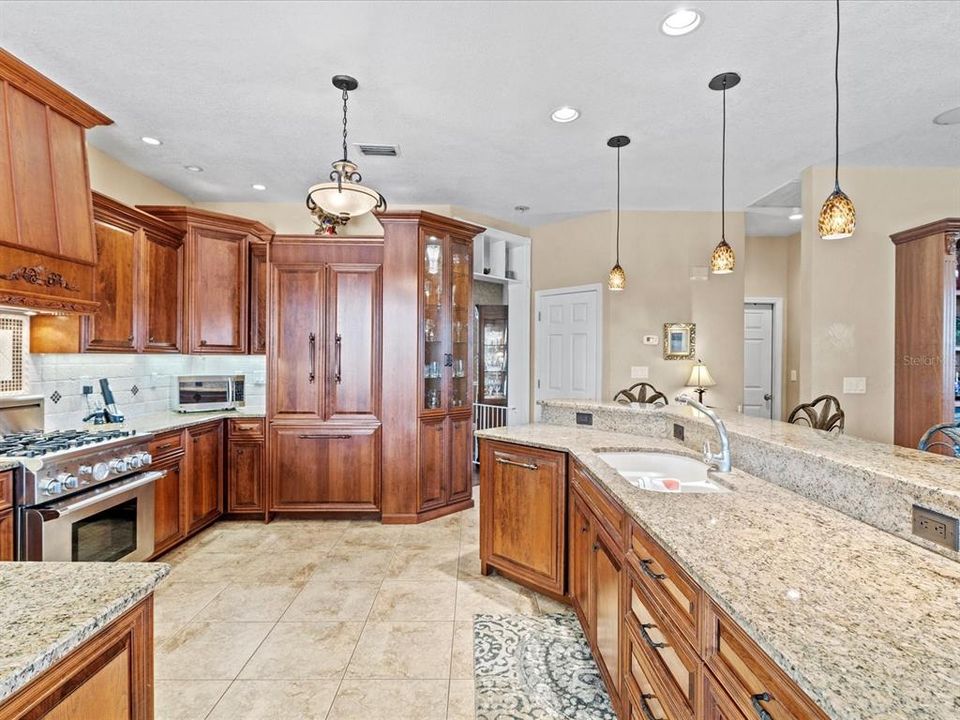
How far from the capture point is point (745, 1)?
1.99 meters

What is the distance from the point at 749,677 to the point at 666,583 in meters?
0.37

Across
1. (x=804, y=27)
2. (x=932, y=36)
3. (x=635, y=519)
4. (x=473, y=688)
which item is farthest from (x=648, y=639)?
(x=932, y=36)

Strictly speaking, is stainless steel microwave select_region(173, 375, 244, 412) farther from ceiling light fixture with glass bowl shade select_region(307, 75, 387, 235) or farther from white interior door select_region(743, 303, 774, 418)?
white interior door select_region(743, 303, 774, 418)

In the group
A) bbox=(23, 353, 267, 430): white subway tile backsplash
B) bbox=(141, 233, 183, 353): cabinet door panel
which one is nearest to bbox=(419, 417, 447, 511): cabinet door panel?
bbox=(23, 353, 267, 430): white subway tile backsplash

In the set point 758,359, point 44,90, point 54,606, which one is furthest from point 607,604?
point 758,359

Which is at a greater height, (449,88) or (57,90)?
(449,88)

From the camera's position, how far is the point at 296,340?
3828 mm

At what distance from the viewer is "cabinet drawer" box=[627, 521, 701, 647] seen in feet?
3.64

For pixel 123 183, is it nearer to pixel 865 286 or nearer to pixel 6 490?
pixel 6 490

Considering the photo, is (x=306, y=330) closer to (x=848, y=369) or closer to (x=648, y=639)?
(x=648, y=639)

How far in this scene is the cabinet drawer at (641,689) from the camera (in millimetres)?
1254

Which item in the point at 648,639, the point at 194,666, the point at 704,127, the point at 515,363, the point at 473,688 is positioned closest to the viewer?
the point at 648,639

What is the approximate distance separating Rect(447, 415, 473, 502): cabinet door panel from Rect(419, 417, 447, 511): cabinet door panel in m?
0.09

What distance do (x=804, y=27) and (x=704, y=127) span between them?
0.97 metres
